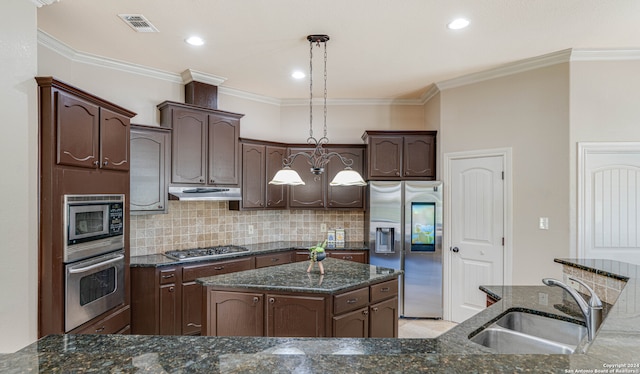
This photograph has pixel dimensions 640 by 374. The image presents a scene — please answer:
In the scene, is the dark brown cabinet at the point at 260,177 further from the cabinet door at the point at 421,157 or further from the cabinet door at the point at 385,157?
the cabinet door at the point at 421,157

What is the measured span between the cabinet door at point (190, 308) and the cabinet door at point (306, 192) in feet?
5.56

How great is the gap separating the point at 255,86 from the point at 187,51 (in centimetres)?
124

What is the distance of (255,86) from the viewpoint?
15.2ft

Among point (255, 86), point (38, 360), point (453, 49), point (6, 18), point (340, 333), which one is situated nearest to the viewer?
point (38, 360)

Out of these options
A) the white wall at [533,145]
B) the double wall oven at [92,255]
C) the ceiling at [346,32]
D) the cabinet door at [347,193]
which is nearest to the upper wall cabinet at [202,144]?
the ceiling at [346,32]

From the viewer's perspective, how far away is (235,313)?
265 cm

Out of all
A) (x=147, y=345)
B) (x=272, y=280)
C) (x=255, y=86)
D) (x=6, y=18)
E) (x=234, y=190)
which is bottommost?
(x=272, y=280)

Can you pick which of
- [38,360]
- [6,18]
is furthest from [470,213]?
[6,18]

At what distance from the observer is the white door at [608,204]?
11.1 feet

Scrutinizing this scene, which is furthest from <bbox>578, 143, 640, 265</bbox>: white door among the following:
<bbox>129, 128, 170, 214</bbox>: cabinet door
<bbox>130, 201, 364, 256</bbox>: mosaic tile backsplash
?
<bbox>129, 128, 170, 214</bbox>: cabinet door

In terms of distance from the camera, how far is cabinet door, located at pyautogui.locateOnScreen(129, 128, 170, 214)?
3.54 metres

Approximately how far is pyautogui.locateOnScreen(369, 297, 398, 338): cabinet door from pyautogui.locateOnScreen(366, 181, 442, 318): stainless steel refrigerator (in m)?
1.37

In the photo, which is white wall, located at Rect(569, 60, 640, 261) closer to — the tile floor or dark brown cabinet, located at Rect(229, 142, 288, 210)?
the tile floor

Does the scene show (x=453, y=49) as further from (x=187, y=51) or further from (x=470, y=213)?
(x=187, y=51)
